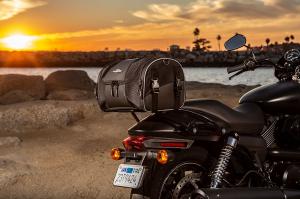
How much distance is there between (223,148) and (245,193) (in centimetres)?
42

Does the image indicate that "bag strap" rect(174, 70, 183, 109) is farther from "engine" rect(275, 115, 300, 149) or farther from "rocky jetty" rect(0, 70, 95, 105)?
"rocky jetty" rect(0, 70, 95, 105)

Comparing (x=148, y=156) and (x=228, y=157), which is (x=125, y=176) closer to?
(x=148, y=156)

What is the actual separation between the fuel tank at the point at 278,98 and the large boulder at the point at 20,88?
1293 cm

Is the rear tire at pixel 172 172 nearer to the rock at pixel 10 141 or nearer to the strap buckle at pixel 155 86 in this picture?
the strap buckle at pixel 155 86

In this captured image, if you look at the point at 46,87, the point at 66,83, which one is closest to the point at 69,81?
the point at 66,83

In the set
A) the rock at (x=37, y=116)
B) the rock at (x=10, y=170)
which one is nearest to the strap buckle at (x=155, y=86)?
the rock at (x=10, y=170)

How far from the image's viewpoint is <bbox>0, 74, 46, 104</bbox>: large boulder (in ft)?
61.2

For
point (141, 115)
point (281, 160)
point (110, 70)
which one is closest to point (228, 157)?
point (281, 160)

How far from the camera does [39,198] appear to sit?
31.1ft

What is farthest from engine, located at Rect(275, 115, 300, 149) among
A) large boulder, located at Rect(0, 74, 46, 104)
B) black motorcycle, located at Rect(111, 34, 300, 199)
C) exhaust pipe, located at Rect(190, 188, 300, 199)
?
large boulder, located at Rect(0, 74, 46, 104)

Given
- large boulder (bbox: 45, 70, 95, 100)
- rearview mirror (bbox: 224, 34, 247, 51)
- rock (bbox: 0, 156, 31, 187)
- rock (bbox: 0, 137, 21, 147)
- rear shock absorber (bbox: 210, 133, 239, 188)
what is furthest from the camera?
large boulder (bbox: 45, 70, 95, 100)

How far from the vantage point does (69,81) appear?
71.3ft

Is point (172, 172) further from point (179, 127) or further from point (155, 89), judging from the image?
point (155, 89)

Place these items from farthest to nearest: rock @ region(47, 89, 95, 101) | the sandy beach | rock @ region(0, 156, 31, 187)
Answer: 1. rock @ region(47, 89, 95, 101)
2. rock @ region(0, 156, 31, 187)
3. the sandy beach
